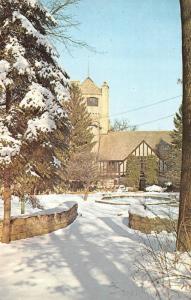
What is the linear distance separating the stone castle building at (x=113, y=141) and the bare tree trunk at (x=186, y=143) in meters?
41.0

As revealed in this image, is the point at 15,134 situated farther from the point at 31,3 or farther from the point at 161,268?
the point at 161,268

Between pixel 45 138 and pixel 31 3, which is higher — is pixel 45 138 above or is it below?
below

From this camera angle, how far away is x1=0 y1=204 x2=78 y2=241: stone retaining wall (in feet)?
34.1

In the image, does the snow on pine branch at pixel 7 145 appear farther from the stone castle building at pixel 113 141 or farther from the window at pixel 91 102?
the window at pixel 91 102

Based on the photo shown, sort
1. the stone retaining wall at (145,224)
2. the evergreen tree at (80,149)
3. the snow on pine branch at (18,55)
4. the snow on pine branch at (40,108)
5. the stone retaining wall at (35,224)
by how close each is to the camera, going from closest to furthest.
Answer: the snow on pine branch at (18,55) < the snow on pine branch at (40,108) < the stone retaining wall at (35,224) < the stone retaining wall at (145,224) < the evergreen tree at (80,149)

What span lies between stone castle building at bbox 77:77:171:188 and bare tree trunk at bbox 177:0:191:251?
134 feet

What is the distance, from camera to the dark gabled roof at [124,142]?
172ft

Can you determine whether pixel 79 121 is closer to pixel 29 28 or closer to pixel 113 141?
pixel 113 141

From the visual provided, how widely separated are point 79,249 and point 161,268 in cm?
366

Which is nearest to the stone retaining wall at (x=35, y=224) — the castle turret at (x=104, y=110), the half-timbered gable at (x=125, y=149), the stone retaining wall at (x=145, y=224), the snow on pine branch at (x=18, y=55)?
the stone retaining wall at (x=145, y=224)

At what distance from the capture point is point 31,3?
9.81 m

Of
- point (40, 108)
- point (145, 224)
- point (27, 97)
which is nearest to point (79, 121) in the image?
point (145, 224)

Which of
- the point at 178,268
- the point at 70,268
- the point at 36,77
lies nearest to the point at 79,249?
the point at 70,268

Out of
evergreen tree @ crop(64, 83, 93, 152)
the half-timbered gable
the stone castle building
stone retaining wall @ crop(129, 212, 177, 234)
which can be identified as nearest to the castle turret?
the stone castle building
